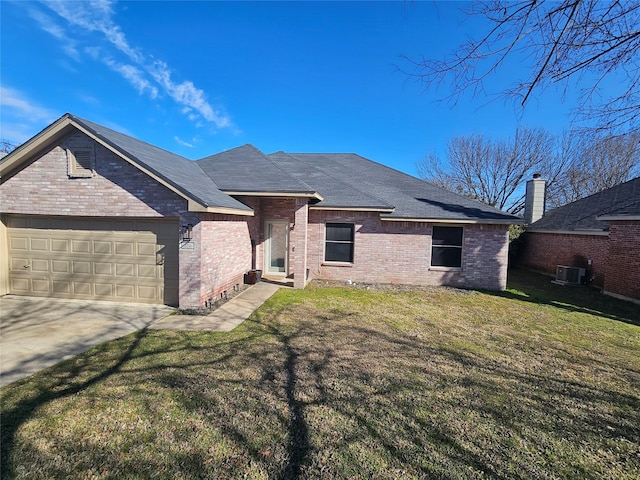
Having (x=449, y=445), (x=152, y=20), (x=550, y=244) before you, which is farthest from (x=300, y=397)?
(x=550, y=244)

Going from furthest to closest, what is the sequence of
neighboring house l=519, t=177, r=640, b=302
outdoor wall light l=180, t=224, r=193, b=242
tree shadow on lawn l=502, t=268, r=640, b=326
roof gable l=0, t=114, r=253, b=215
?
neighboring house l=519, t=177, r=640, b=302 → tree shadow on lawn l=502, t=268, r=640, b=326 → outdoor wall light l=180, t=224, r=193, b=242 → roof gable l=0, t=114, r=253, b=215

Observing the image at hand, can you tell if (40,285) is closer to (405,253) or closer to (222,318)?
(222,318)

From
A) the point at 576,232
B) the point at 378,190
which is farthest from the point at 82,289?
the point at 576,232

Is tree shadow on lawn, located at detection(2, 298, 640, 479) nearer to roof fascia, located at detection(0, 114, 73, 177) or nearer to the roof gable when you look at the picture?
the roof gable

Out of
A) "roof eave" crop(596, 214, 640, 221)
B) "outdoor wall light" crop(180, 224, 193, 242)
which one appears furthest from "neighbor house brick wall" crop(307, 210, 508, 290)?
"outdoor wall light" crop(180, 224, 193, 242)

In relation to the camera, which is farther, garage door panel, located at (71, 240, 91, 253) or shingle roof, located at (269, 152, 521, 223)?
shingle roof, located at (269, 152, 521, 223)

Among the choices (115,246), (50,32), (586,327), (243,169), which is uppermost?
(50,32)

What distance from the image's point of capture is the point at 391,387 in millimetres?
4289

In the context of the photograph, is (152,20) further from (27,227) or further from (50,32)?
(27,227)

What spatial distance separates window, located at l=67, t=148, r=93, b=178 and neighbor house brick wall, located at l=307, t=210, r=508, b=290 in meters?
7.21

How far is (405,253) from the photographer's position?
12.0 metres

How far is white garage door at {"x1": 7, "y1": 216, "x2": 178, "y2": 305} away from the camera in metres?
7.89

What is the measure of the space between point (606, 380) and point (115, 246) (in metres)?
10.9

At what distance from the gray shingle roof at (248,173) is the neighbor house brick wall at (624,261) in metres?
11.3
